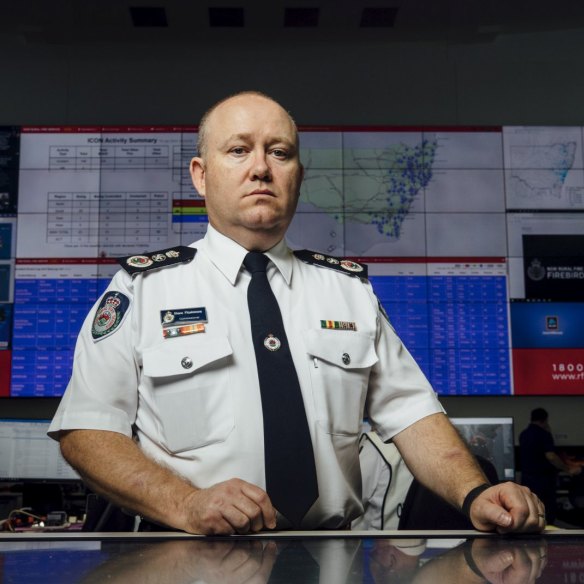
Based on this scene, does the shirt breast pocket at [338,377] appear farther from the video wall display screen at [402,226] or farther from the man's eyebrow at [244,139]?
the video wall display screen at [402,226]

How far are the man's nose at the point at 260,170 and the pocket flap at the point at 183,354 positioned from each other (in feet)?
0.92

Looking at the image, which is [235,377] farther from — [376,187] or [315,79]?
[315,79]

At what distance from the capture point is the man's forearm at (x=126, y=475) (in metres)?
0.94

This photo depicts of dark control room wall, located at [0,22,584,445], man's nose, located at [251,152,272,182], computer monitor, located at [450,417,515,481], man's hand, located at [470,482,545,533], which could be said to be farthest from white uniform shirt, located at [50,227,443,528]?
dark control room wall, located at [0,22,584,445]

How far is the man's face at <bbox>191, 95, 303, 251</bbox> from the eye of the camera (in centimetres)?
124

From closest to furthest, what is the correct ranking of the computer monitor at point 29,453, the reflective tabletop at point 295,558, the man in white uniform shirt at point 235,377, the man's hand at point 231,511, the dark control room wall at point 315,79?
the reflective tabletop at point 295,558
the man's hand at point 231,511
the man in white uniform shirt at point 235,377
the computer monitor at point 29,453
the dark control room wall at point 315,79

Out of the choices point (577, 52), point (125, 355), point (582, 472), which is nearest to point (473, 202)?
point (577, 52)

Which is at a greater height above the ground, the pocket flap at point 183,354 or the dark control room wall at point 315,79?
the dark control room wall at point 315,79

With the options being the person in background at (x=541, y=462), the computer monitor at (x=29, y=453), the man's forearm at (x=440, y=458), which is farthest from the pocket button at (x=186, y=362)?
the person in background at (x=541, y=462)

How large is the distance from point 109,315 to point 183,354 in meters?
0.13

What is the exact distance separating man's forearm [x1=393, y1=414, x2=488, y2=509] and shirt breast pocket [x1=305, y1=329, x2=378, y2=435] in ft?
0.30

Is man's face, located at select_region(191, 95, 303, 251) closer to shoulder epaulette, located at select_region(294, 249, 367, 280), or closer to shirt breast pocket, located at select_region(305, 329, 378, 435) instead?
shoulder epaulette, located at select_region(294, 249, 367, 280)

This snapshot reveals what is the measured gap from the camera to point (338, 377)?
118 centimetres

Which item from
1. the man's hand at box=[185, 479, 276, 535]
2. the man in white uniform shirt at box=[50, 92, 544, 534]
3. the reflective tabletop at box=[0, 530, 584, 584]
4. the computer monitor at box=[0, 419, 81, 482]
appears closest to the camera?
the reflective tabletop at box=[0, 530, 584, 584]
